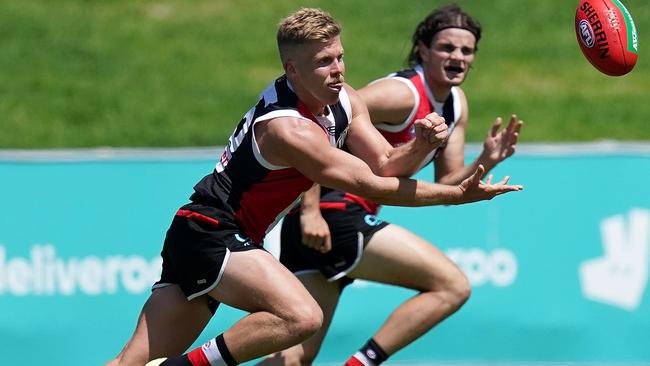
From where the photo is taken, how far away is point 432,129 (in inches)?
188

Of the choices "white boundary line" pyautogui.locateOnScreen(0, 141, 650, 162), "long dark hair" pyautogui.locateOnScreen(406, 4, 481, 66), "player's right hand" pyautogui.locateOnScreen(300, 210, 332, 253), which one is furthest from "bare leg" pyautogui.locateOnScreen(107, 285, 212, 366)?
"white boundary line" pyautogui.locateOnScreen(0, 141, 650, 162)

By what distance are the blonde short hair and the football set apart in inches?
51.7

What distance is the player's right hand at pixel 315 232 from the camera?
5.87 meters

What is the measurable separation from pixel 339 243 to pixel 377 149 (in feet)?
2.96

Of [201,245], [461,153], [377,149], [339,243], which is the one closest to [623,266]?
[461,153]

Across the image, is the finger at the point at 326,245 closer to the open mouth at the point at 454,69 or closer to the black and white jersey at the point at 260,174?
the black and white jersey at the point at 260,174

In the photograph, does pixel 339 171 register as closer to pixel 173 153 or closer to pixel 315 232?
pixel 315 232

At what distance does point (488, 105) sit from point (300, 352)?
523cm

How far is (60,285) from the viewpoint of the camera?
6941mm

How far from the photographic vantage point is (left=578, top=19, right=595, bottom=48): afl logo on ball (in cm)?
542

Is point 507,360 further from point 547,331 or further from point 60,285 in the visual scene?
point 60,285

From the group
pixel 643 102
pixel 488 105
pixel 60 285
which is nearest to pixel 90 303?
pixel 60 285

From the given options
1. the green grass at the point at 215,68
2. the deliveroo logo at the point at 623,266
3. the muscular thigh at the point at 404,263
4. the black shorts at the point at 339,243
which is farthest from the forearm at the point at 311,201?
the green grass at the point at 215,68

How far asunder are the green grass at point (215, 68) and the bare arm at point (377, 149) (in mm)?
4663
